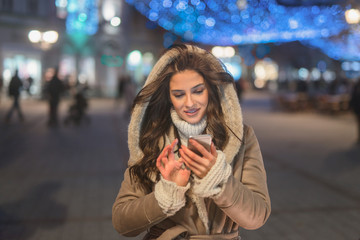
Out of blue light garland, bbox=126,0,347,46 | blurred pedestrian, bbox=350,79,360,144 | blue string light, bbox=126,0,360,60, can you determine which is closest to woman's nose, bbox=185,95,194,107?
blurred pedestrian, bbox=350,79,360,144

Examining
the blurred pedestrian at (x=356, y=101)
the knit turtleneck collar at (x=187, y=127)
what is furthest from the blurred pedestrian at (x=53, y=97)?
the knit turtleneck collar at (x=187, y=127)

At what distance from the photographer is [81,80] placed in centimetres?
3259

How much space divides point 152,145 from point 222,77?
1.50 feet

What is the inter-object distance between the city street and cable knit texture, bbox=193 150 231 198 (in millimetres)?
1632

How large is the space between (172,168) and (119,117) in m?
18.5

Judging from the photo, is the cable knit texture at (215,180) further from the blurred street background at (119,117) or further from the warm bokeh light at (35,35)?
the warm bokeh light at (35,35)

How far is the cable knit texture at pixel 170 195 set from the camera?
5.51 ft

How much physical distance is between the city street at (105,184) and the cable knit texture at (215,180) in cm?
163

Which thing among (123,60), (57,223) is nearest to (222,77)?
(57,223)

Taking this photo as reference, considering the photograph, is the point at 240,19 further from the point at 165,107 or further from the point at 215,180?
the point at 215,180

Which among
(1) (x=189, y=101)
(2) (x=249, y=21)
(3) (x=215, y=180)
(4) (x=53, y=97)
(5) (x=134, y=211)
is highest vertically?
(2) (x=249, y=21)

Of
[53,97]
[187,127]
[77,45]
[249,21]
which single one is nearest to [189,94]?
[187,127]

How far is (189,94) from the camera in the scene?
194 centimetres

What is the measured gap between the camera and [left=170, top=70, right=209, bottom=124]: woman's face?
6.37 feet
